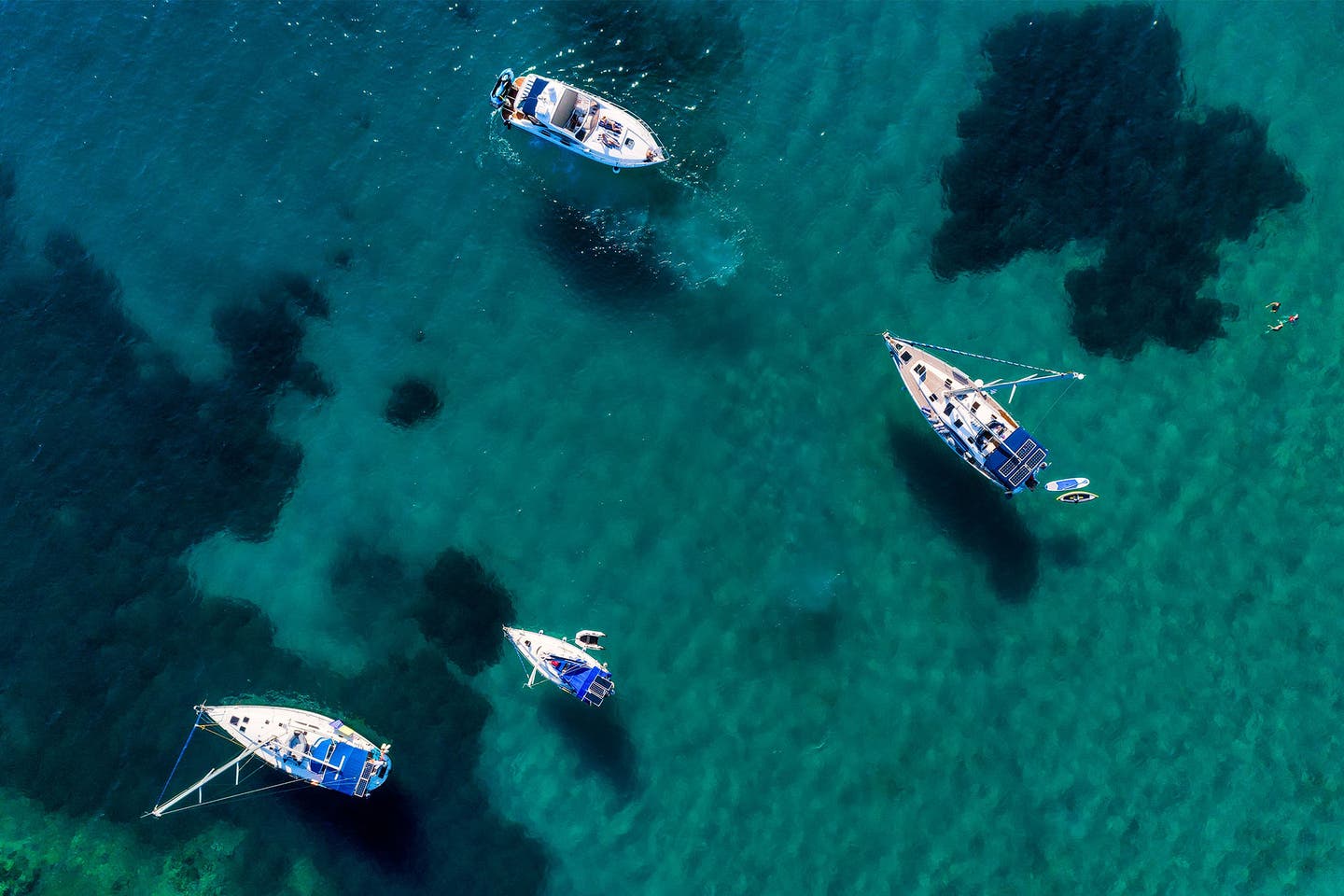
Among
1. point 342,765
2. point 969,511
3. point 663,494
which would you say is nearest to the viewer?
point 342,765

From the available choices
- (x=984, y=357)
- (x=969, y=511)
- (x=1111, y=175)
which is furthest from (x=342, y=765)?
(x=1111, y=175)

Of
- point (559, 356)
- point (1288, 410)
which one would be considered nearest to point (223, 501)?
point (559, 356)

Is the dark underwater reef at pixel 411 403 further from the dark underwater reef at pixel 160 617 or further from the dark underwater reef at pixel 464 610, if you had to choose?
the dark underwater reef at pixel 464 610

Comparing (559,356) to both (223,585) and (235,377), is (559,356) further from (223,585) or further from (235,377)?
(223,585)

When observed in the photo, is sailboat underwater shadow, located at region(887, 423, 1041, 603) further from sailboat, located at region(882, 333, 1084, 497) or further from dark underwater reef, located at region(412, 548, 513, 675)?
dark underwater reef, located at region(412, 548, 513, 675)

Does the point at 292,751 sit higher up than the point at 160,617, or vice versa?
the point at 292,751

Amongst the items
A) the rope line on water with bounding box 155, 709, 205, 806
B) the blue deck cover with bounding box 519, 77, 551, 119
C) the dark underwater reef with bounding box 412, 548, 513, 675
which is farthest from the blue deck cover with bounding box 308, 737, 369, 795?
the blue deck cover with bounding box 519, 77, 551, 119

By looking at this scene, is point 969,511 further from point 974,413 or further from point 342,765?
point 342,765
